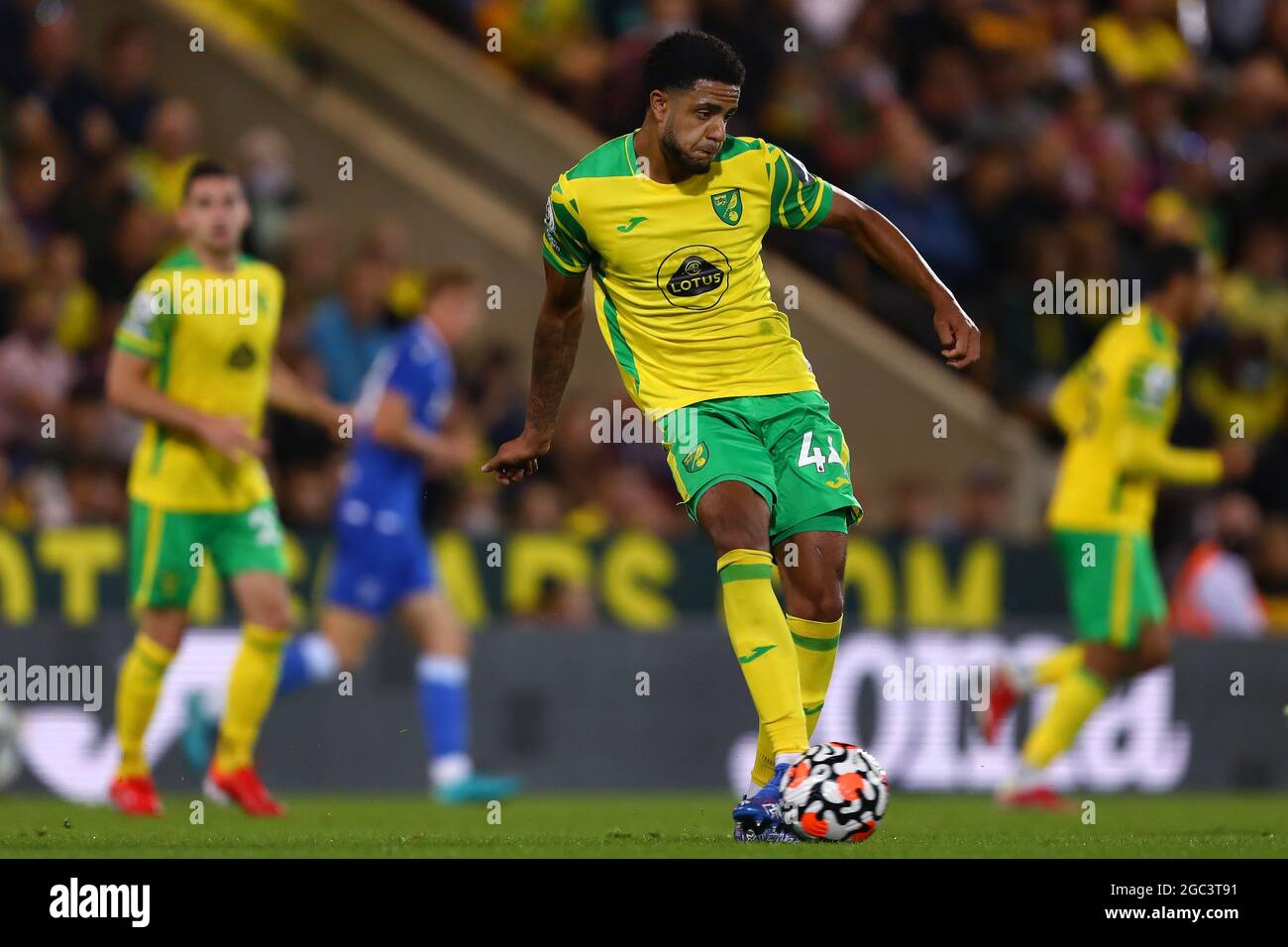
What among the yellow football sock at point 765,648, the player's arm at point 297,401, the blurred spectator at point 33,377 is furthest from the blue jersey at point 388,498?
the yellow football sock at point 765,648

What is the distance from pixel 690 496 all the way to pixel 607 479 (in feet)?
21.0

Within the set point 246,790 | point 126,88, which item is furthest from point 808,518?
point 126,88

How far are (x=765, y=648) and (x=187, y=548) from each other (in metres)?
3.36

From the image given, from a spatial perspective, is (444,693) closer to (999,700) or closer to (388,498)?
(388,498)

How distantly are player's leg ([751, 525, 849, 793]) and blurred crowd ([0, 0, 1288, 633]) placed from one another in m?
5.63

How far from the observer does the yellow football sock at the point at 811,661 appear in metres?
6.92

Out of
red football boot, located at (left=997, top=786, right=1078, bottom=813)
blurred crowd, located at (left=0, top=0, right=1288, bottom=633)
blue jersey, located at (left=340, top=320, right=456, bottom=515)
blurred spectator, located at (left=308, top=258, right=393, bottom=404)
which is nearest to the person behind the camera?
red football boot, located at (left=997, top=786, right=1078, bottom=813)

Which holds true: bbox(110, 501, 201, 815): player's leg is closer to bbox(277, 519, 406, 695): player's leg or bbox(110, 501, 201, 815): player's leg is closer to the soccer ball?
bbox(277, 519, 406, 695): player's leg

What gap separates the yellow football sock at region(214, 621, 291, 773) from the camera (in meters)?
9.13

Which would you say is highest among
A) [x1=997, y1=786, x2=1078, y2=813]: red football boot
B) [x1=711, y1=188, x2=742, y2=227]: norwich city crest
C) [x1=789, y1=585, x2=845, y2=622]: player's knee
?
[x1=711, y1=188, x2=742, y2=227]: norwich city crest

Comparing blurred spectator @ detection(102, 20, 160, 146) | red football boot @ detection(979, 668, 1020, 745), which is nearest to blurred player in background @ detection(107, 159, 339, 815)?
red football boot @ detection(979, 668, 1020, 745)

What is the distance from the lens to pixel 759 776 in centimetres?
688

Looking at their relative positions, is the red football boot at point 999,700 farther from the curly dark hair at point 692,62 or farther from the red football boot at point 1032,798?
the curly dark hair at point 692,62

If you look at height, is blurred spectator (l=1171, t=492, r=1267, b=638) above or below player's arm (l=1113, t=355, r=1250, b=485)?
below
